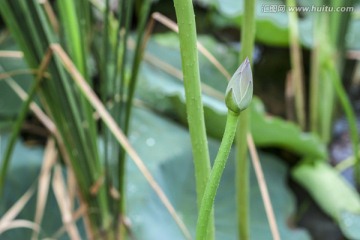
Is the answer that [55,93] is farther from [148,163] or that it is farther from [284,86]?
[284,86]

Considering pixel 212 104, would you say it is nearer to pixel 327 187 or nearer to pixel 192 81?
pixel 327 187

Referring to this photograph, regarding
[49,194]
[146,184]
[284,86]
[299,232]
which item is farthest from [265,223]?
[284,86]

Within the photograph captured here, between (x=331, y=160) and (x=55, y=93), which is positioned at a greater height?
(x=55, y=93)

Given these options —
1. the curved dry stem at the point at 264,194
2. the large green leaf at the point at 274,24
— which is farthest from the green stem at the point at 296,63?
the curved dry stem at the point at 264,194

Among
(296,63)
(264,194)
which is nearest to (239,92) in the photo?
(264,194)

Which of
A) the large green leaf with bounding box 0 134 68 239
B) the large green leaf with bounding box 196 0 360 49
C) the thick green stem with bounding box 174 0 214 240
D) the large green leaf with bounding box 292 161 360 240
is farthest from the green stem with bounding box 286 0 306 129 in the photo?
the thick green stem with bounding box 174 0 214 240

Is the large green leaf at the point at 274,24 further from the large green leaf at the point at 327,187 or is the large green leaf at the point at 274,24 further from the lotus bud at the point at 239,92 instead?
the lotus bud at the point at 239,92
